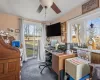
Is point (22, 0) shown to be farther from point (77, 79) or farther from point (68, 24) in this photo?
point (77, 79)

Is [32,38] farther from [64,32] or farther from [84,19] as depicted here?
[84,19]

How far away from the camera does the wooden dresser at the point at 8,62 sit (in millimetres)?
1694

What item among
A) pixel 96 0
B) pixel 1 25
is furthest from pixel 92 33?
pixel 1 25

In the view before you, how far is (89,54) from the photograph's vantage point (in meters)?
1.99

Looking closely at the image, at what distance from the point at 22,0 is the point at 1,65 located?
77.3 inches

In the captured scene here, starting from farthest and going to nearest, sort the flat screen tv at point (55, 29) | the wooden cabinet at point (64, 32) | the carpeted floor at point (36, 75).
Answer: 1. the flat screen tv at point (55, 29)
2. the wooden cabinet at point (64, 32)
3. the carpeted floor at point (36, 75)

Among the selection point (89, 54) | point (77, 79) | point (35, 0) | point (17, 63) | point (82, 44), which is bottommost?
point (77, 79)

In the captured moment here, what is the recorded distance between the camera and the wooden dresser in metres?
1.69

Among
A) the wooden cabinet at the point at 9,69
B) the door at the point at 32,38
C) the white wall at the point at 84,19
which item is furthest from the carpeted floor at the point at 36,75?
the door at the point at 32,38

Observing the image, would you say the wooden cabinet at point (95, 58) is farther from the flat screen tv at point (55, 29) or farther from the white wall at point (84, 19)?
the flat screen tv at point (55, 29)

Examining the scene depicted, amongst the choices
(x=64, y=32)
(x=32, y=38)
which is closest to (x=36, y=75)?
(x=64, y=32)

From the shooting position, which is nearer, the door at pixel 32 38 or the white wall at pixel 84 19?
the white wall at pixel 84 19

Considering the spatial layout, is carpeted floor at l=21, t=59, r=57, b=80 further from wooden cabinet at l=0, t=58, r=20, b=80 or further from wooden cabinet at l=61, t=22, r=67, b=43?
wooden cabinet at l=61, t=22, r=67, b=43

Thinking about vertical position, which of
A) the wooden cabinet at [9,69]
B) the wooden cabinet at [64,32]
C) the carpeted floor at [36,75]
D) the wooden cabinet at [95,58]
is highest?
the wooden cabinet at [64,32]
